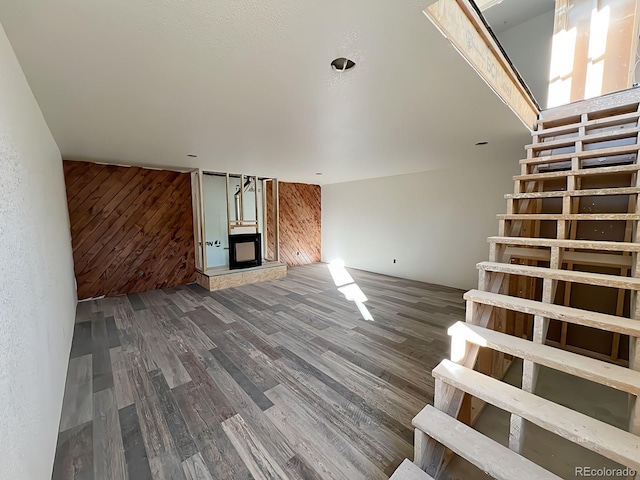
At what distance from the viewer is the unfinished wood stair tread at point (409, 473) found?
3.81 feet

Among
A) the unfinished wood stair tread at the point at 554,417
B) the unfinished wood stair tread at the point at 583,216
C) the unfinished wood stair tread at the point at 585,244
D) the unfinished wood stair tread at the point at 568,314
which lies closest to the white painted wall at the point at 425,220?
the unfinished wood stair tread at the point at 583,216

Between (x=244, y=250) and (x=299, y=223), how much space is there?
211 centimetres

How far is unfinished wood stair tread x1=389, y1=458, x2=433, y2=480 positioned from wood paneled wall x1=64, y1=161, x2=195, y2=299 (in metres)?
4.96

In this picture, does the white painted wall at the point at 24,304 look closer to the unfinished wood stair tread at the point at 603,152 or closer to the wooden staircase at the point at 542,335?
the wooden staircase at the point at 542,335

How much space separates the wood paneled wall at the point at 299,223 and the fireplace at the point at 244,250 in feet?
3.48

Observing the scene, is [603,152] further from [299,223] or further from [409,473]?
[299,223]

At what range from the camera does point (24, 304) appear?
1245 millimetres

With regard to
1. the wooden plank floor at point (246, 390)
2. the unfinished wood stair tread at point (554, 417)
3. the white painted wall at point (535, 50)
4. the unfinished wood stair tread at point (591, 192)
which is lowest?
the wooden plank floor at point (246, 390)

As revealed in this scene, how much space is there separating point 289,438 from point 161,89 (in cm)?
242

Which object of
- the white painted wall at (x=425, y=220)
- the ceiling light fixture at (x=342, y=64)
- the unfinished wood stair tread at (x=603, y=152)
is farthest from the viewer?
the white painted wall at (x=425, y=220)

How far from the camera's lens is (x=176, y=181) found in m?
4.85

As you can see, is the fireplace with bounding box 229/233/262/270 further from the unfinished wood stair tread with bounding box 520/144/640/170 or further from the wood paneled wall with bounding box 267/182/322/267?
the unfinished wood stair tread with bounding box 520/144/640/170

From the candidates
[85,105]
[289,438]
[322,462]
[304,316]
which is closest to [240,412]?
[289,438]

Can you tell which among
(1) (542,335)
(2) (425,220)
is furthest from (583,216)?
(2) (425,220)
